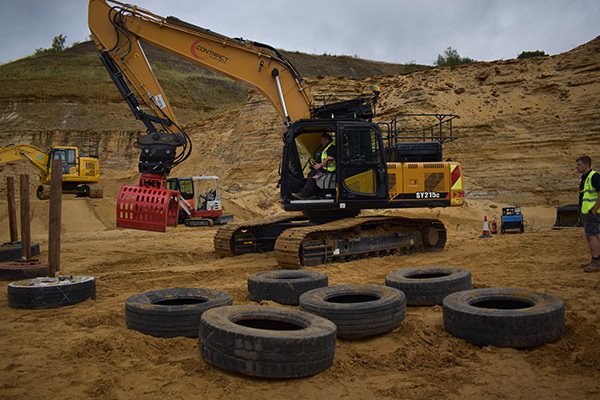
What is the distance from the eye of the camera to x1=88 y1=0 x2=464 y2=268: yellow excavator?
7.88 m

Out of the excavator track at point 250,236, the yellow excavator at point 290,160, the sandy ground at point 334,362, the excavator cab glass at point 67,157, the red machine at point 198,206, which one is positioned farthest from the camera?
the excavator cab glass at point 67,157

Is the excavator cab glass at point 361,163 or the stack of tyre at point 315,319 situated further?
the excavator cab glass at point 361,163

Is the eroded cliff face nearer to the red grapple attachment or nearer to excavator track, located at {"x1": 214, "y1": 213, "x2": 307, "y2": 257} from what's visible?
excavator track, located at {"x1": 214, "y1": 213, "x2": 307, "y2": 257}

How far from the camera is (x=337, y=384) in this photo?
3.30m

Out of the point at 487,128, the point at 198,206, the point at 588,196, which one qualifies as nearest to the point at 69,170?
the point at 198,206

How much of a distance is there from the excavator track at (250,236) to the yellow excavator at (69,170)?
15.3m

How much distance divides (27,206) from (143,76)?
10.2 feet

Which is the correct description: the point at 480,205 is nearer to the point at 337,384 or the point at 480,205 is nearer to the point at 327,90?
the point at 327,90

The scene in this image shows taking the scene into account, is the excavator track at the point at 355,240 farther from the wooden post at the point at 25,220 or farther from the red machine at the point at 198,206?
the red machine at the point at 198,206

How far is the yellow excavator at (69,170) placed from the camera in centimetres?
2139

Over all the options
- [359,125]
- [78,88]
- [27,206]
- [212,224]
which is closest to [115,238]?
[212,224]

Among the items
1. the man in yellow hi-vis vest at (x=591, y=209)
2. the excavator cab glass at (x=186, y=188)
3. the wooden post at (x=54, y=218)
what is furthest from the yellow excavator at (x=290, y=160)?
the excavator cab glass at (x=186, y=188)

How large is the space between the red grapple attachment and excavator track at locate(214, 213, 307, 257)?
2.16m

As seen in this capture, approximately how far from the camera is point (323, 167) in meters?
8.72
